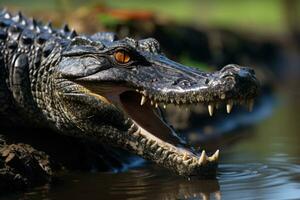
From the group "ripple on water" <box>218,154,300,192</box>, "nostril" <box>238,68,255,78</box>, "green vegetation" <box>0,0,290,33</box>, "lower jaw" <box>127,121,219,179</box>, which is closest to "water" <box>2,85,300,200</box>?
"ripple on water" <box>218,154,300,192</box>

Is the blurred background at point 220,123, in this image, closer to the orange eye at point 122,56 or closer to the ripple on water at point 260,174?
the ripple on water at point 260,174

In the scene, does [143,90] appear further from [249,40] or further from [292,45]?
[292,45]

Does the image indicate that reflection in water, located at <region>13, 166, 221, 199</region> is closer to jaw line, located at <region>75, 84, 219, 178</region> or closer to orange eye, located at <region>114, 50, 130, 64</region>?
jaw line, located at <region>75, 84, 219, 178</region>

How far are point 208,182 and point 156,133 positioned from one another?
604 mm

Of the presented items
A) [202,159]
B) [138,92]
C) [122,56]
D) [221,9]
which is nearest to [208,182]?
[202,159]

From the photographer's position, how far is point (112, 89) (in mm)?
6836

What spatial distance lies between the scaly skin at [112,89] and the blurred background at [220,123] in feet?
1.12

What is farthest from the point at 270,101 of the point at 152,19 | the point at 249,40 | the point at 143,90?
the point at 143,90

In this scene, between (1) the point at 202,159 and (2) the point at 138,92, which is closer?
(1) the point at 202,159

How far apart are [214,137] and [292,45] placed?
45.0ft

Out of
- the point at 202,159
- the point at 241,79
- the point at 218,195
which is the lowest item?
the point at 218,195

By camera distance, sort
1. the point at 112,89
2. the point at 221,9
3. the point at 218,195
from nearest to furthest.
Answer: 1. the point at 218,195
2. the point at 112,89
3. the point at 221,9

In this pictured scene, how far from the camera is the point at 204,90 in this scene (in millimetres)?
6320

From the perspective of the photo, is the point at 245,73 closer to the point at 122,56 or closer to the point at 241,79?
the point at 241,79
